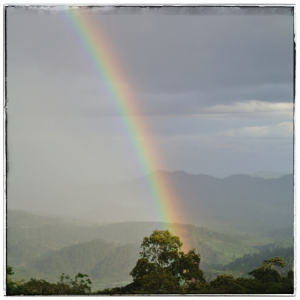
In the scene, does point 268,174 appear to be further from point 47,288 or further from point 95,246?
point 47,288

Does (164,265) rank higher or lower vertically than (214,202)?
higher

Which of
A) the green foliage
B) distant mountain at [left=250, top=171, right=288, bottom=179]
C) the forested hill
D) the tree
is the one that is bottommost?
the forested hill

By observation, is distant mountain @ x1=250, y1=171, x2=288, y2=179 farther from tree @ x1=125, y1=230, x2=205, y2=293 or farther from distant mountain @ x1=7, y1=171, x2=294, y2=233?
tree @ x1=125, y1=230, x2=205, y2=293

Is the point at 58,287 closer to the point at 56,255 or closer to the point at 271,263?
the point at 271,263

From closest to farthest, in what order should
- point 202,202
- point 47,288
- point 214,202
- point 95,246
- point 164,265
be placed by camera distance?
point 47,288
point 164,265
point 95,246
point 214,202
point 202,202

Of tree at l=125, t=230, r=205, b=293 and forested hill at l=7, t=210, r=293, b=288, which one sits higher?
tree at l=125, t=230, r=205, b=293

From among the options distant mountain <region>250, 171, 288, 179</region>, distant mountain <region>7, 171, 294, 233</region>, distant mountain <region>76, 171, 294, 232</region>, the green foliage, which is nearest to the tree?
the green foliage

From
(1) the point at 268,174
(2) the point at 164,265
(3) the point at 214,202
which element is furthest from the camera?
(3) the point at 214,202

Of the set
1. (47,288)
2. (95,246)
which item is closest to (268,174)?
(95,246)
